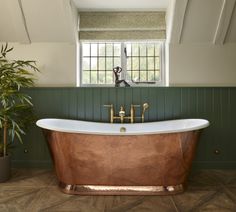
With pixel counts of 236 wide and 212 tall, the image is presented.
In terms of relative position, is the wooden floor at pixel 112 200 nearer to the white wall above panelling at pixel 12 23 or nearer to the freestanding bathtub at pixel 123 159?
the freestanding bathtub at pixel 123 159

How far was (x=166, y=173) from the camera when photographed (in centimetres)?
200

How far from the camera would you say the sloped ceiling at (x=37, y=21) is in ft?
8.63

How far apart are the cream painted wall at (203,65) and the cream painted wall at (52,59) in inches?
54.3

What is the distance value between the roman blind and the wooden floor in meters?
2.00

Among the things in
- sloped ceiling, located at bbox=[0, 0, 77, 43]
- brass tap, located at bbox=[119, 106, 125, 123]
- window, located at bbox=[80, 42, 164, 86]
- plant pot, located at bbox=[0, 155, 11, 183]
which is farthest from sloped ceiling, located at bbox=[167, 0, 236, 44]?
plant pot, located at bbox=[0, 155, 11, 183]

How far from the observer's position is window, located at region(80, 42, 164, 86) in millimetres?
3164

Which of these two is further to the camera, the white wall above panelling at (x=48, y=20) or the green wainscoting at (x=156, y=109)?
the green wainscoting at (x=156, y=109)

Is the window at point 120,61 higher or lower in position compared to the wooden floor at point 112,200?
higher

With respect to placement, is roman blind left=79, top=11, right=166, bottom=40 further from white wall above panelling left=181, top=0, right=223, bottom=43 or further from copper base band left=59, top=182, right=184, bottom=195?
copper base band left=59, top=182, right=184, bottom=195

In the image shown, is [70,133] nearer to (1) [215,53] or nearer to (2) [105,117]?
(2) [105,117]

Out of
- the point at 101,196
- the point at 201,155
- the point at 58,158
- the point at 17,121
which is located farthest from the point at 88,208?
the point at 201,155

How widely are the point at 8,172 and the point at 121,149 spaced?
1355 mm

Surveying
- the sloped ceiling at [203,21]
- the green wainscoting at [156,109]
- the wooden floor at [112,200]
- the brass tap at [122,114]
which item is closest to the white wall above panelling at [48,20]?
the green wainscoting at [156,109]

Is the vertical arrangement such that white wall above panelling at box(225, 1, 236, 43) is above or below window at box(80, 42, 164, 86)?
above
